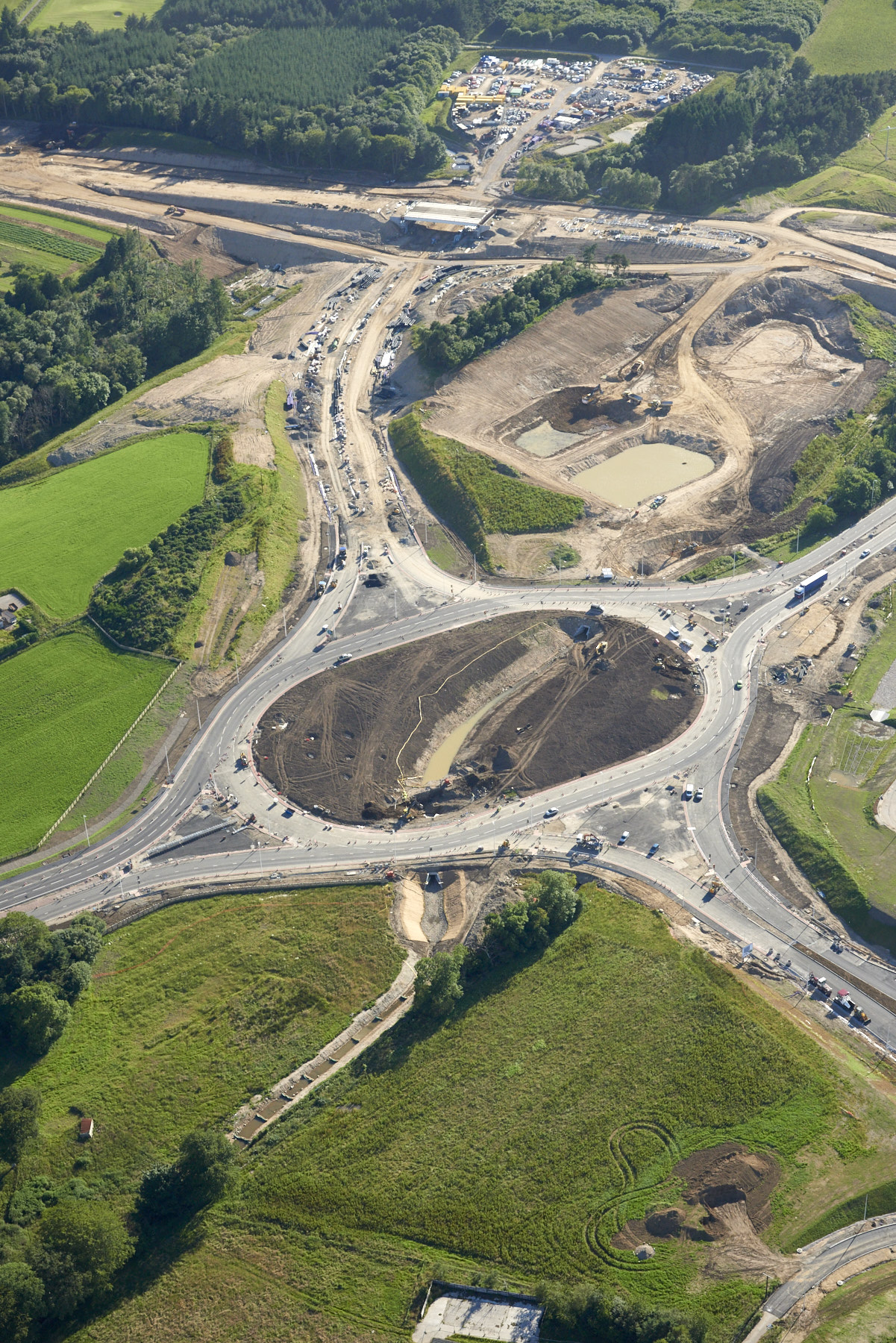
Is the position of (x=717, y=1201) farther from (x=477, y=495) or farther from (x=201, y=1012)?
(x=477, y=495)

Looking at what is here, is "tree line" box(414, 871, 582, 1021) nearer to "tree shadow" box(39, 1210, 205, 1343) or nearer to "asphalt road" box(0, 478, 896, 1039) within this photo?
"asphalt road" box(0, 478, 896, 1039)

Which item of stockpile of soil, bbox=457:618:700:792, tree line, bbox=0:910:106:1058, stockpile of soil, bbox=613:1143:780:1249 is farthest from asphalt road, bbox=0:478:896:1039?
stockpile of soil, bbox=613:1143:780:1249

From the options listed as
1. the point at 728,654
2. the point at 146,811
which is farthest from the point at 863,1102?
the point at 146,811

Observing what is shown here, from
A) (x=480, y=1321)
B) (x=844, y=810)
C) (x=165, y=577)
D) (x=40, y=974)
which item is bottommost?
(x=480, y=1321)

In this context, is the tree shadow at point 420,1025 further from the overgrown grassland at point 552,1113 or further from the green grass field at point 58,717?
the green grass field at point 58,717

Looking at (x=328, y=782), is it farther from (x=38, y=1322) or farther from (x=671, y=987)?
(x=38, y=1322)

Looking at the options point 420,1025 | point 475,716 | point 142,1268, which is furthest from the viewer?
point 475,716

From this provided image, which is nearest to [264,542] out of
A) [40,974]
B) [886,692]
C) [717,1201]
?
[40,974]

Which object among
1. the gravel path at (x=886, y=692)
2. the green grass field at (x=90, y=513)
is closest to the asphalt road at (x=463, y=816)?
the gravel path at (x=886, y=692)
